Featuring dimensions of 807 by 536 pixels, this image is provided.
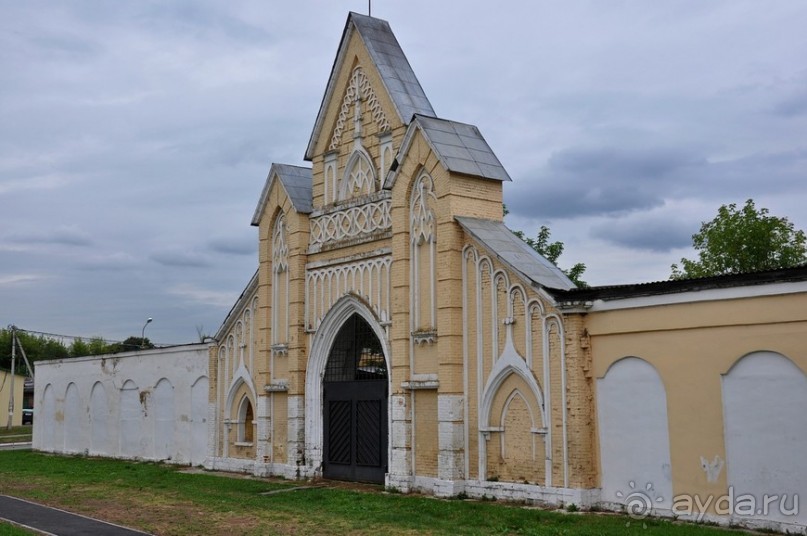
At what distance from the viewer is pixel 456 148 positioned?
57.5 ft

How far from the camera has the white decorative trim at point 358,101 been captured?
19516 mm

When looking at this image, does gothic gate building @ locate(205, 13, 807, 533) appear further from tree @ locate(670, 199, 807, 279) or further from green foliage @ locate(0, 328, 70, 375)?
green foliage @ locate(0, 328, 70, 375)

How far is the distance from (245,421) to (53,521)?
8808 mm

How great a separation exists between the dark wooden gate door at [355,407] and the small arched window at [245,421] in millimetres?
3524

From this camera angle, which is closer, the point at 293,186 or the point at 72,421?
the point at 293,186

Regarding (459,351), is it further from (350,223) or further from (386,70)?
(386,70)

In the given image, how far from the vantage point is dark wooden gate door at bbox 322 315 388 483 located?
18.8 m

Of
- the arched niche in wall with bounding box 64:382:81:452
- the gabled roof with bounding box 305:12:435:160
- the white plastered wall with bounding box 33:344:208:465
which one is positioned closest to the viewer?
the gabled roof with bounding box 305:12:435:160

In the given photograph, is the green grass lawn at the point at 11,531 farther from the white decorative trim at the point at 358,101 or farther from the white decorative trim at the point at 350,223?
the white decorative trim at the point at 358,101

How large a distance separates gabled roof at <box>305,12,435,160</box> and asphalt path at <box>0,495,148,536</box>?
9665 millimetres

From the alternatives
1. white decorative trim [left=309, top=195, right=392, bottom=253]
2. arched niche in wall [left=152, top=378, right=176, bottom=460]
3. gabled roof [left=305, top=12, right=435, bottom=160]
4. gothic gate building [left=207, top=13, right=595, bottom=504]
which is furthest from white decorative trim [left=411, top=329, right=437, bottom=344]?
→ arched niche in wall [left=152, top=378, right=176, bottom=460]

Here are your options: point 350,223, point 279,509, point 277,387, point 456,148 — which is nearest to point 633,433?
point 279,509

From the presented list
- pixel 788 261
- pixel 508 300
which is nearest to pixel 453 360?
pixel 508 300

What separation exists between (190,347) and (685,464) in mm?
16024
